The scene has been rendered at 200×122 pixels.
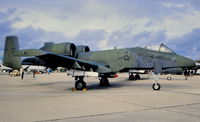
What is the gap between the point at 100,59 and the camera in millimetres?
14305

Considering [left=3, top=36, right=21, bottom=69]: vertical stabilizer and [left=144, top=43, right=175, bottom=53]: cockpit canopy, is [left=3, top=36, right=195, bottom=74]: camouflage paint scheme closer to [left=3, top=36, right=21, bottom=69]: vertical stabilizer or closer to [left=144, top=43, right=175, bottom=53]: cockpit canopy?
[left=3, top=36, right=21, bottom=69]: vertical stabilizer

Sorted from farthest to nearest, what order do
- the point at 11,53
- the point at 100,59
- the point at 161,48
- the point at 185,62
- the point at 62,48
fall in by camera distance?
the point at 11,53, the point at 100,59, the point at 62,48, the point at 161,48, the point at 185,62

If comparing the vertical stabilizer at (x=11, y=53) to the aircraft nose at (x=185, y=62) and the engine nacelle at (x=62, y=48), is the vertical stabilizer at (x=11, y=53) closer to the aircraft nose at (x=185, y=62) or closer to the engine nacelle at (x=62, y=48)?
the engine nacelle at (x=62, y=48)

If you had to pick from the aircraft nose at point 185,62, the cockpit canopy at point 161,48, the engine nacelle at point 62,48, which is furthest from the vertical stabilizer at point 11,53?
the aircraft nose at point 185,62

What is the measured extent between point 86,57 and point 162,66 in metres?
5.41

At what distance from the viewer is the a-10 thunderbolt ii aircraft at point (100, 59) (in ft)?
39.8

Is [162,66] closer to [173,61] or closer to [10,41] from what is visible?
[173,61]

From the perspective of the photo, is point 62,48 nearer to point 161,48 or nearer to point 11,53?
point 11,53

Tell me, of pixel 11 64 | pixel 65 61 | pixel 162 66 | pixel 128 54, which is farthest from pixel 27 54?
pixel 162 66

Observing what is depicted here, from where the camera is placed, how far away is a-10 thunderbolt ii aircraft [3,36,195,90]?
39.8 feet

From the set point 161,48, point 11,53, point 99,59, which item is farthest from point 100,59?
point 11,53

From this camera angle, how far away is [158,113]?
18.9ft

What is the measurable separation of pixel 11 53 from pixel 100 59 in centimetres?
638

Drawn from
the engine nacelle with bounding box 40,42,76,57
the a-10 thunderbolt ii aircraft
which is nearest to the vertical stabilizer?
the a-10 thunderbolt ii aircraft
